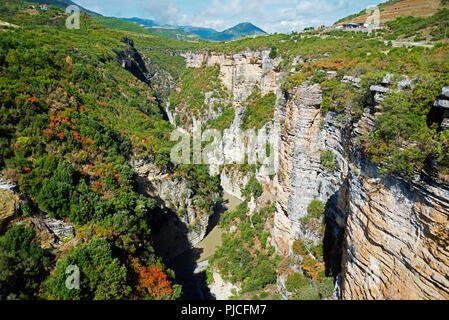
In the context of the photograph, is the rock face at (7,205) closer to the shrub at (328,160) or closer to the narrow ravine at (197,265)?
the narrow ravine at (197,265)

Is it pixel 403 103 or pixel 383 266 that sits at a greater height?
pixel 403 103

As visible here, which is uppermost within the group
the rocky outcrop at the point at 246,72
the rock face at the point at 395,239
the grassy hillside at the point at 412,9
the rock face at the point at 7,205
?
the grassy hillside at the point at 412,9

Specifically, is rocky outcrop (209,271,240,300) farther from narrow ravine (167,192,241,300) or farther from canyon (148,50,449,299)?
canyon (148,50,449,299)

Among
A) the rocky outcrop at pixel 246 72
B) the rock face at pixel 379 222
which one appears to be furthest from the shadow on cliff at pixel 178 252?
the rocky outcrop at pixel 246 72

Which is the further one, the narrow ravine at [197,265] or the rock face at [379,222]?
the narrow ravine at [197,265]

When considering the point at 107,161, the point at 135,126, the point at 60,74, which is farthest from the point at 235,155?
the point at 60,74

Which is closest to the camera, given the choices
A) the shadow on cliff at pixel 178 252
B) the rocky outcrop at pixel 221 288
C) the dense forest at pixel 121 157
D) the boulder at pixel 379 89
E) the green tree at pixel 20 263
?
the dense forest at pixel 121 157

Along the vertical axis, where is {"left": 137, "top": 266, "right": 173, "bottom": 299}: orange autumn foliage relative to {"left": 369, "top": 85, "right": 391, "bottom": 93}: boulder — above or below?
below

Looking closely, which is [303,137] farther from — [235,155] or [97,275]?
[235,155]

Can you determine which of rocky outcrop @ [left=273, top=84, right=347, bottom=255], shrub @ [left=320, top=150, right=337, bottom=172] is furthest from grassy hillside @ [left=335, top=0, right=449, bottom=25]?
shrub @ [left=320, top=150, right=337, bottom=172]
